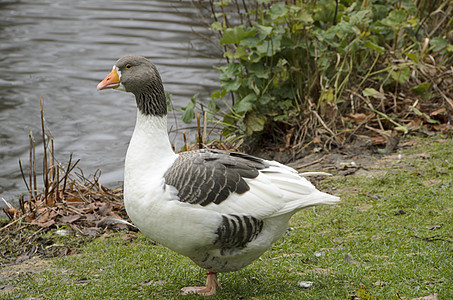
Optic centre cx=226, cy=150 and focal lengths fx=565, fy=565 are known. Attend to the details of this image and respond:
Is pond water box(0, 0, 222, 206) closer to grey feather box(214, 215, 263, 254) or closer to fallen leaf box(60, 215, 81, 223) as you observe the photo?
fallen leaf box(60, 215, 81, 223)

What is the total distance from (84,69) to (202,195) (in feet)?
35.0

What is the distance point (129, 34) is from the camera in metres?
16.5

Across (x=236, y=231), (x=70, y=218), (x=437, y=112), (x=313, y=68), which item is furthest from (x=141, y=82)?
(x=437, y=112)

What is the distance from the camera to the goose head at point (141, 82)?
15.7 ft

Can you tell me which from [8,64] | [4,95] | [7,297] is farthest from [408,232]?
[8,64]

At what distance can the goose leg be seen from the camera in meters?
4.73

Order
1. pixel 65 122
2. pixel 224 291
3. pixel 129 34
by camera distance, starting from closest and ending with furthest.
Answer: pixel 224 291, pixel 65 122, pixel 129 34

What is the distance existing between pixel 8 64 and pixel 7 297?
10430 mm

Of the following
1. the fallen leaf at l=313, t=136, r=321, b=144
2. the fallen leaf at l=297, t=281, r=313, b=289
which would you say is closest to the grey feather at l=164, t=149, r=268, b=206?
the fallen leaf at l=297, t=281, r=313, b=289

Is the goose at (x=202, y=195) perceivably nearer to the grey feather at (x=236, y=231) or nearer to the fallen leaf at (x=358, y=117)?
the grey feather at (x=236, y=231)

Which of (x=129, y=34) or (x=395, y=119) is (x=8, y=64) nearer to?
(x=129, y=34)

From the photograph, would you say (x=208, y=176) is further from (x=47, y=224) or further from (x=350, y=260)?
(x=47, y=224)

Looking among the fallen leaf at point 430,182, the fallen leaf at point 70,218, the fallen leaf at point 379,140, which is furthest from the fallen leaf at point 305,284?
the fallen leaf at point 379,140

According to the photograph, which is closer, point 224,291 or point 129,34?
point 224,291
